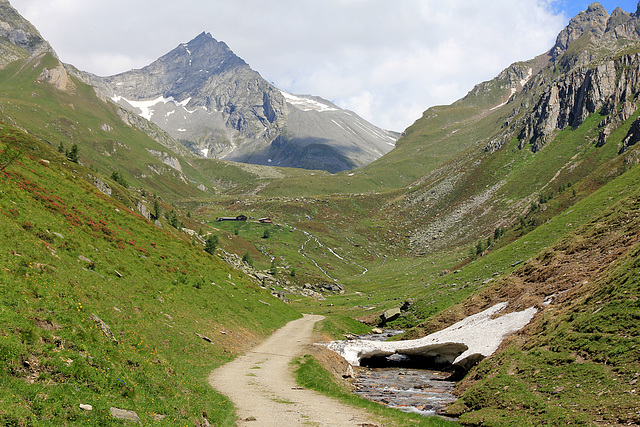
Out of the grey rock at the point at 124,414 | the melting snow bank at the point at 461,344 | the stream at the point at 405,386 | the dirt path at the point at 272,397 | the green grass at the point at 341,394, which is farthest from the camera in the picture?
the melting snow bank at the point at 461,344

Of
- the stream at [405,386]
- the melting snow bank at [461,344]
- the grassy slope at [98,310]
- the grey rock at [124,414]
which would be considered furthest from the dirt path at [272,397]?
the melting snow bank at [461,344]

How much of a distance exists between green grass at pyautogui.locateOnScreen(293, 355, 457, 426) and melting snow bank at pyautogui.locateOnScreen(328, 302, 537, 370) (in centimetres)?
915

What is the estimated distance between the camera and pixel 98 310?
25938mm

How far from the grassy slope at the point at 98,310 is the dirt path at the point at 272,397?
1536 mm

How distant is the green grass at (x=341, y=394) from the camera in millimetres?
21219

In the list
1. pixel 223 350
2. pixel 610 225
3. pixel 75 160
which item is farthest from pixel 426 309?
pixel 75 160

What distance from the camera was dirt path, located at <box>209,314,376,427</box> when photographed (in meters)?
19.8

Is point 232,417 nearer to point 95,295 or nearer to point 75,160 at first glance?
point 95,295

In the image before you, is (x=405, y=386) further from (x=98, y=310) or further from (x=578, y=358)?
(x=98, y=310)

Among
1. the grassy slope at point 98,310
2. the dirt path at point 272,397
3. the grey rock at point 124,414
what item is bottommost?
the dirt path at point 272,397

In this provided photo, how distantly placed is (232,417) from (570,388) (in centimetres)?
1775

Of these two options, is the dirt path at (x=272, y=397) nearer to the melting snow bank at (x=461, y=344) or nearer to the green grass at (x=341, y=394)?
the green grass at (x=341, y=394)

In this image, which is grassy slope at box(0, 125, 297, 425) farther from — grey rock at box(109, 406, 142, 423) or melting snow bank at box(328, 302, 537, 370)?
melting snow bank at box(328, 302, 537, 370)

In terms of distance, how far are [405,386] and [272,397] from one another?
14928mm
